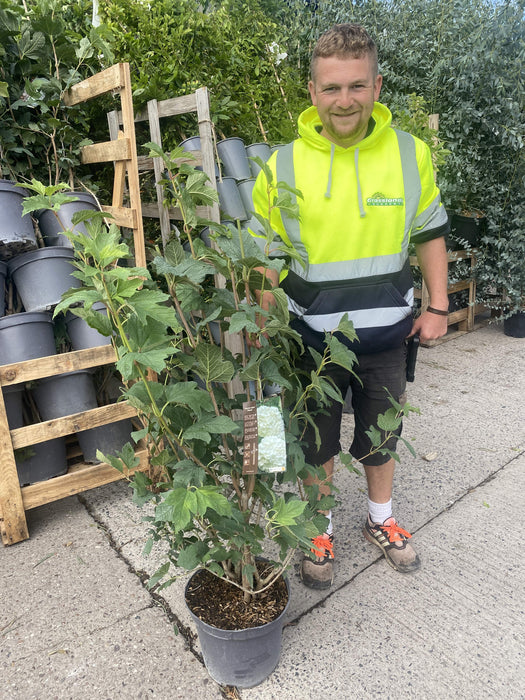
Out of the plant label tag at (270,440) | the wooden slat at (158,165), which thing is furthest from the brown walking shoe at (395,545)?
the wooden slat at (158,165)

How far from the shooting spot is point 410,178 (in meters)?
1.84

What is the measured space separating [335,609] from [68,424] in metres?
1.39

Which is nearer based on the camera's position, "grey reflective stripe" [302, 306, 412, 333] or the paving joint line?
"grey reflective stripe" [302, 306, 412, 333]

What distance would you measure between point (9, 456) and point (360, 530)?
159cm

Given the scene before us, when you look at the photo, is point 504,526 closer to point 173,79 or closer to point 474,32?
point 173,79

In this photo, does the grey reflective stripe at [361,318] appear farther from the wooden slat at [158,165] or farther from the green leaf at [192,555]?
the wooden slat at [158,165]

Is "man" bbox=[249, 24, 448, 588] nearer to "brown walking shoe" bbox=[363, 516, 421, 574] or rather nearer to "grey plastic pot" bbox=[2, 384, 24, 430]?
"brown walking shoe" bbox=[363, 516, 421, 574]

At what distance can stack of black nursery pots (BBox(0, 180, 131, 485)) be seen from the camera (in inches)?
92.9

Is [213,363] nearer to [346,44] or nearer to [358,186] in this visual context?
[358,186]

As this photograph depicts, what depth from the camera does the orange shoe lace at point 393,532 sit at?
223 centimetres

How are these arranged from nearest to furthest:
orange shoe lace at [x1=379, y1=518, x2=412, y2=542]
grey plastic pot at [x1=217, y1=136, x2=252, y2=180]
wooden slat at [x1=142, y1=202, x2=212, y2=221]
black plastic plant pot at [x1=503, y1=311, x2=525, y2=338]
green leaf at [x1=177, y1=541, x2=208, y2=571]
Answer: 1. green leaf at [x1=177, y1=541, x2=208, y2=571]
2. orange shoe lace at [x1=379, y1=518, x2=412, y2=542]
3. wooden slat at [x1=142, y1=202, x2=212, y2=221]
4. grey plastic pot at [x1=217, y1=136, x2=252, y2=180]
5. black plastic plant pot at [x1=503, y1=311, x2=525, y2=338]

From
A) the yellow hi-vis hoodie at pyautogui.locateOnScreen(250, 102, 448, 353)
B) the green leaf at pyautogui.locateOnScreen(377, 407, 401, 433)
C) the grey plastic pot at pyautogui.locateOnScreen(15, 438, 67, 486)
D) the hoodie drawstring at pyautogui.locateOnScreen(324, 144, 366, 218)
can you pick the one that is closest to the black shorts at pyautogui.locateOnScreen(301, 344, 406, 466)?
the yellow hi-vis hoodie at pyautogui.locateOnScreen(250, 102, 448, 353)

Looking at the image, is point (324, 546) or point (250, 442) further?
point (324, 546)

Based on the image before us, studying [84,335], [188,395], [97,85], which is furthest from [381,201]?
[97,85]
